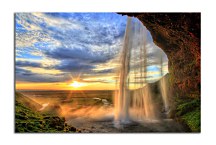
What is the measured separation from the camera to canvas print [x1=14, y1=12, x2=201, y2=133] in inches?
117

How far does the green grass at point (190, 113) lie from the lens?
9.81ft

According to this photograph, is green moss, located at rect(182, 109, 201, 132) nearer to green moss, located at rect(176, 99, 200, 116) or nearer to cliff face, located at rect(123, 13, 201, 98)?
green moss, located at rect(176, 99, 200, 116)

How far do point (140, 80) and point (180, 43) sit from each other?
66cm

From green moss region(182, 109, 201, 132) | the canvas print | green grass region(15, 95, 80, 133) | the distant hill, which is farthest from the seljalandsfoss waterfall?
the distant hill

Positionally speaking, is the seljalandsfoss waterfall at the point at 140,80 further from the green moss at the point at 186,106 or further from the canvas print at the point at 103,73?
the green moss at the point at 186,106

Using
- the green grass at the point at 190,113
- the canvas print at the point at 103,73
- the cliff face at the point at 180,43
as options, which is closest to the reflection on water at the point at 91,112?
the canvas print at the point at 103,73

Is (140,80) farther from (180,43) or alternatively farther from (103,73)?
(180,43)

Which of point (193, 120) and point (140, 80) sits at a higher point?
point (140, 80)

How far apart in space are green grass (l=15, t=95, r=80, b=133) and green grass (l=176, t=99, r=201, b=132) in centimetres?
125

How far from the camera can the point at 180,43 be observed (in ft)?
10.1

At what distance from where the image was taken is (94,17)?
3002 millimetres
